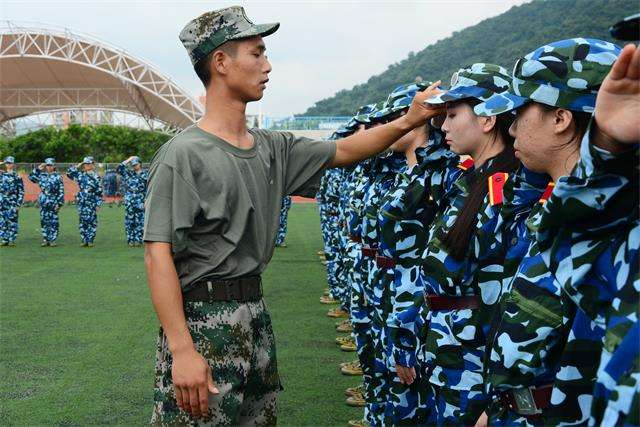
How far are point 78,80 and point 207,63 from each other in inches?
1691

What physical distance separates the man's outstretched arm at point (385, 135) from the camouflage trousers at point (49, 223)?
13880 mm

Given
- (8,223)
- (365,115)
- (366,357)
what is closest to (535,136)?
(366,357)

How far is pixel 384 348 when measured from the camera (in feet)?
13.2

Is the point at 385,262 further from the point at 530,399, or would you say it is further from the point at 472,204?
the point at 530,399

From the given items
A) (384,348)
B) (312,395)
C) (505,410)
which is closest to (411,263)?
(384,348)

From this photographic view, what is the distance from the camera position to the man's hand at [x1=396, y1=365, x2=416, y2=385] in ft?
11.8

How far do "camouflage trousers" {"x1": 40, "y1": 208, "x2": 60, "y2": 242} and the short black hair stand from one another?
14000 millimetres

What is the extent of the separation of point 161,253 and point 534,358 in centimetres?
122

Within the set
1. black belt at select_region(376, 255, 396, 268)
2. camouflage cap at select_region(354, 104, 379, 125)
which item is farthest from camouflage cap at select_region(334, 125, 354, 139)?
black belt at select_region(376, 255, 396, 268)

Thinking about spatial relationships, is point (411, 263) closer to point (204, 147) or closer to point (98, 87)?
point (204, 147)

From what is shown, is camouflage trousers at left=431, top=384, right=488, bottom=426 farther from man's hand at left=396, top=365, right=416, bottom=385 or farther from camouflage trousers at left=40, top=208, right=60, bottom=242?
camouflage trousers at left=40, top=208, right=60, bottom=242

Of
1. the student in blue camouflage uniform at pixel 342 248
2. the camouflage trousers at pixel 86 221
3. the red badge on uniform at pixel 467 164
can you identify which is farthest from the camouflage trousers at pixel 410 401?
the camouflage trousers at pixel 86 221

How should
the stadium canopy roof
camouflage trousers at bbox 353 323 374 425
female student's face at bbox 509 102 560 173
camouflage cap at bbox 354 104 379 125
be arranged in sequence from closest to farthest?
female student's face at bbox 509 102 560 173 → camouflage trousers at bbox 353 323 374 425 → camouflage cap at bbox 354 104 379 125 → the stadium canopy roof

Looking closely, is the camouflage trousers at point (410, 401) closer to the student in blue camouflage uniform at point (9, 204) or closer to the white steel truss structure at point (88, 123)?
the student in blue camouflage uniform at point (9, 204)
